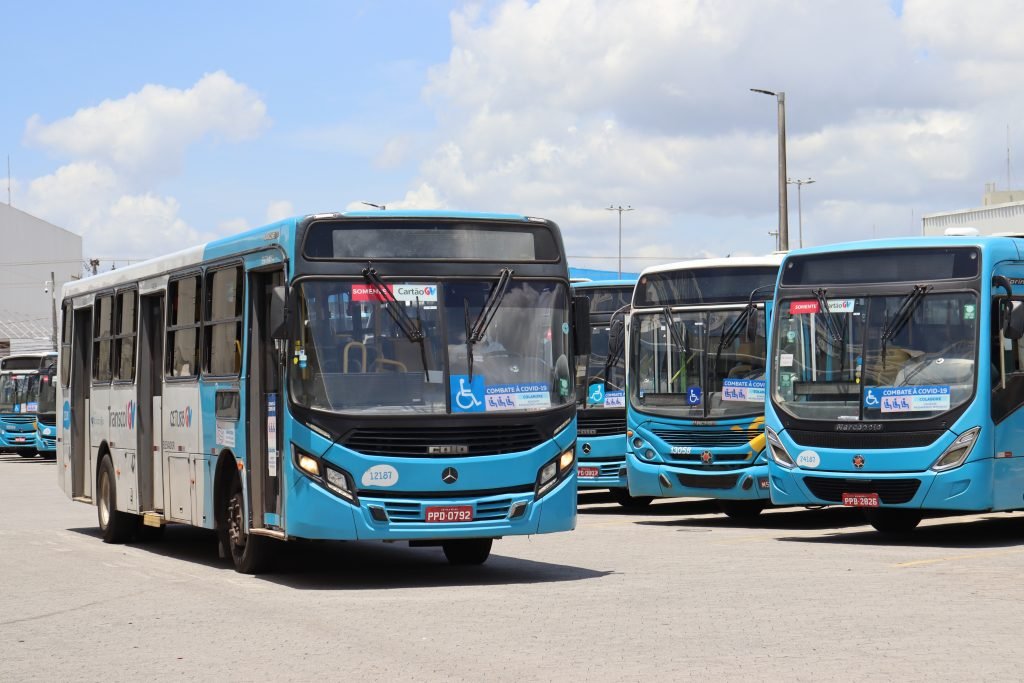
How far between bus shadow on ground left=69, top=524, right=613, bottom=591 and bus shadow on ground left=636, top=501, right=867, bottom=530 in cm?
373

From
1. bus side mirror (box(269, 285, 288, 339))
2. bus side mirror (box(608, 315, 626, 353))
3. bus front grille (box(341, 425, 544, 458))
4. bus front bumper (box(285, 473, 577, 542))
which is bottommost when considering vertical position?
bus front bumper (box(285, 473, 577, 542))

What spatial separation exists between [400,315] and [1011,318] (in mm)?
6652

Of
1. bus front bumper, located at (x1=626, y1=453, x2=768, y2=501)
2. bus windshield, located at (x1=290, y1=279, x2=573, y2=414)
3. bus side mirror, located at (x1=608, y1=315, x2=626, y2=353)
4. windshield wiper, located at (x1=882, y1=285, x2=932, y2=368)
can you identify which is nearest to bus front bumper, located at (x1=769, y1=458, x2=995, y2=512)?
windshield wiper, located at (x1=882, y1=285, x2=932, y2=368)

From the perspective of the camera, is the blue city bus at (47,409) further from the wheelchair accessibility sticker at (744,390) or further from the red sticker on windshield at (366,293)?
the red sticker on windshield at (366,293)

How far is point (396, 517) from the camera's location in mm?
13312

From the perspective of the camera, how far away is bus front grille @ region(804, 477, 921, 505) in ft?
55.2

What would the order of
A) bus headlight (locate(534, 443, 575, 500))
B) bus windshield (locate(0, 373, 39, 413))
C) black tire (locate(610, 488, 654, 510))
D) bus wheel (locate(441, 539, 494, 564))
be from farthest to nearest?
bus windshield (locate(0, 373, 39, 413)) < black tire (locate(610, 488, 654, 510)) < bus wheel (locate(441, 539, 494, 564)) < bus headlight (locate(534, 443, 575, 500))

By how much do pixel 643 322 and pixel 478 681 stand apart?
511 inches

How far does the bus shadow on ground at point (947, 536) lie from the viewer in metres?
17.5

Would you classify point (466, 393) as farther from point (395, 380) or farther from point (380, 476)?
point (380, 476)

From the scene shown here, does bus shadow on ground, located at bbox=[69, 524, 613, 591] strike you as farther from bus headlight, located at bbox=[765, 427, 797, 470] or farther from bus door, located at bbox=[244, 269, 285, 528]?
bus headlight, located at bbox=[765, 427, 797, 470]

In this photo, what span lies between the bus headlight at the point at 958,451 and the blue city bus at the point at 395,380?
4511 millimetres

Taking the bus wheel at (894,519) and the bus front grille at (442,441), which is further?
the bus wheel at (894,519)

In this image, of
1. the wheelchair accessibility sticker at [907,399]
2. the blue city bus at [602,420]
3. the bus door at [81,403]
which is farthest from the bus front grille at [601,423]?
the bus door at [81,403]
